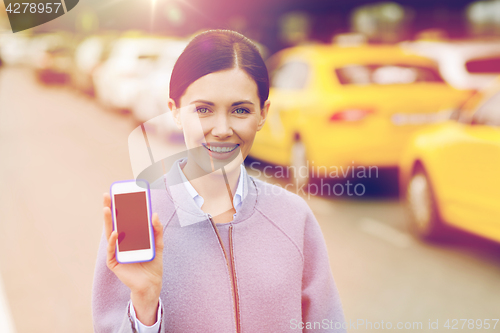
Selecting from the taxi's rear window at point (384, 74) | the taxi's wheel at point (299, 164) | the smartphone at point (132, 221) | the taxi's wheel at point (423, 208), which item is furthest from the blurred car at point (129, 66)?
the smartphone at point (132, 221)

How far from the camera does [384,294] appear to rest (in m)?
4.28

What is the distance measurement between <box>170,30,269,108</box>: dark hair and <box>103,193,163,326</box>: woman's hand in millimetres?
439

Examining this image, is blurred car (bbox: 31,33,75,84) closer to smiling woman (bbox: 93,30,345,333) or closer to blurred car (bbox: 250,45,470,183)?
blurred car (bbox: 250,45,470,183)

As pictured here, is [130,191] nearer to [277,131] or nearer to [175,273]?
[175,273]

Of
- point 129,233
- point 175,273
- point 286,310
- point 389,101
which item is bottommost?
point 389,101

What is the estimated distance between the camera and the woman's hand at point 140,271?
4.47 ft

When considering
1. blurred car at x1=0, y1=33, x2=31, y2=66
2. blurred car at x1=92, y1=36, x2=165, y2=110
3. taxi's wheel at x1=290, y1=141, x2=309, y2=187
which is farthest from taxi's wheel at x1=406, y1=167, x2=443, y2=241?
blurred car at x1=0, y1=33, x2=31, y2=66

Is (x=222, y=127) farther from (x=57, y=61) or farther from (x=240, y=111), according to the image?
(x=57, y=61)

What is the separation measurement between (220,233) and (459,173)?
13.0 feet

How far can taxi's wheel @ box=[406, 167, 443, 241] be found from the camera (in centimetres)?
549

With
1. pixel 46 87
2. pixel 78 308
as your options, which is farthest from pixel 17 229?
pixel 46 87

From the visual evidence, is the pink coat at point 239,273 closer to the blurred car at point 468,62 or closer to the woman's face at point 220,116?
the woman's face at point 220,116

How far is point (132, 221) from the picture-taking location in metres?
1.41

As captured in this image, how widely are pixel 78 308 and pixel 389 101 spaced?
4202 millimetres
